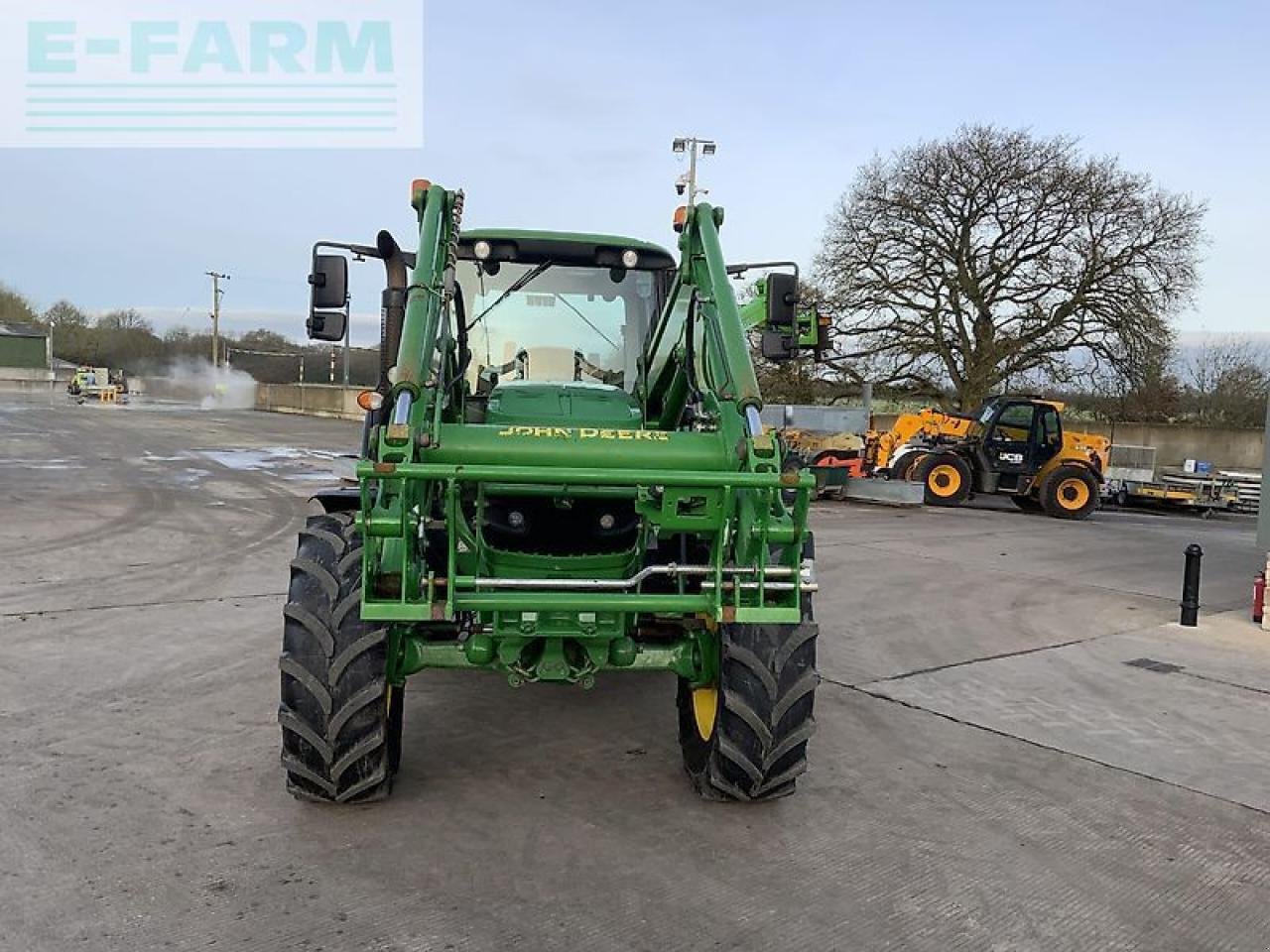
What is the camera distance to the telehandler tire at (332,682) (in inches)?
155

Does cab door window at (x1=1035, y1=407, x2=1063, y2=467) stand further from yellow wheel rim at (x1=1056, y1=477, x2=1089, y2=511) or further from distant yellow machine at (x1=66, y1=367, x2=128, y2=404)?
distant yellow machine at (x1=66, y1=367, x2=128, y2=404)

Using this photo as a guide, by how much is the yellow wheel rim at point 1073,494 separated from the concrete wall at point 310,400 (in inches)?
1145

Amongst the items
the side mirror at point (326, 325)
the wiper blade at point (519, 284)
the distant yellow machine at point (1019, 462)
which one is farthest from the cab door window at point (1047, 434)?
the side mirror at point (326, 325)

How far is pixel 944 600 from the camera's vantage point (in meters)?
9.54

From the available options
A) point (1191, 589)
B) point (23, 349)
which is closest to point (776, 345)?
point (1191, 589)

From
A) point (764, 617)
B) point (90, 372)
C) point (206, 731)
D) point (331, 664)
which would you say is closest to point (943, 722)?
point (764, 617)

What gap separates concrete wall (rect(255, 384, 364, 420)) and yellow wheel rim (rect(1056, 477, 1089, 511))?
29.1 m

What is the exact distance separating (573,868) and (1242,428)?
30.6 m

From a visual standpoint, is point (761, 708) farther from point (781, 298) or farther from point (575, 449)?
point (781, 298)

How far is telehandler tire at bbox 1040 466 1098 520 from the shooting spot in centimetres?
1889

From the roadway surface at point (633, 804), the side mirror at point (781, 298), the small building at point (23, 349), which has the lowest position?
the roadway surface at point (633, 804)

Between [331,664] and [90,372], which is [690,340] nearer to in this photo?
[331,664]

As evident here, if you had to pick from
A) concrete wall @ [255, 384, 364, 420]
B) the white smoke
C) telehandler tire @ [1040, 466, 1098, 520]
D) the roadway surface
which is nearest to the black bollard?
the roadway surface

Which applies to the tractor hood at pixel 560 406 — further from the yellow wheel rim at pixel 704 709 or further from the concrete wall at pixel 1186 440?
the concrete wall at pixel 1186 440
